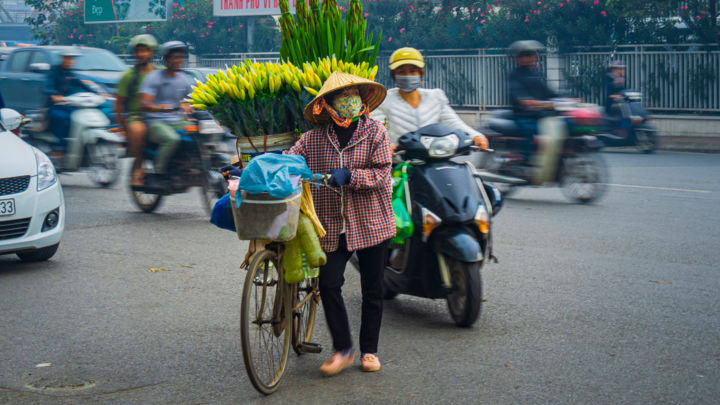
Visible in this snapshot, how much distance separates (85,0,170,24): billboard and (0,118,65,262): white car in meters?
26.6

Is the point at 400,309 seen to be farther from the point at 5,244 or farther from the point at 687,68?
the point at 687,68

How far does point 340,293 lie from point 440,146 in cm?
146

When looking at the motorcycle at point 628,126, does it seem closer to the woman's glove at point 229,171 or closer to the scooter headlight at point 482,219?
the scooter headlight at point 482,219

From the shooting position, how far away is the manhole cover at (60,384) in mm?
4812

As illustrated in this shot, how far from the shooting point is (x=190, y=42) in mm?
34125

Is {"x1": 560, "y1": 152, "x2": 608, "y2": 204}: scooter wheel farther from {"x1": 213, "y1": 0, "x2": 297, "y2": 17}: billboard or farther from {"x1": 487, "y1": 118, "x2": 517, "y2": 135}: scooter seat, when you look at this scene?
{"x1": 213, "y1": 0, "x2": 297, "y2": 17}: billboard

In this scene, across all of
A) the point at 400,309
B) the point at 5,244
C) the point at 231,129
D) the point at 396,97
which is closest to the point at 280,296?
the point at 231,129

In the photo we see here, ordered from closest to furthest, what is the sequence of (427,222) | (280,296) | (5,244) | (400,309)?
(280,296) → (427,222) → (400,309) → (5,244)

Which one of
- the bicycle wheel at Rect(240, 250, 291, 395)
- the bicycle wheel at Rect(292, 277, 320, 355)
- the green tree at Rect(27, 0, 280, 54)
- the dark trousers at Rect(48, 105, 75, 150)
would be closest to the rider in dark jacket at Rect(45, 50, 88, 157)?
the dark trousers at Rect(48, 105, 75, 150)

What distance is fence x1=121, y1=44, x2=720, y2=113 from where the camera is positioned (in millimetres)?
21297

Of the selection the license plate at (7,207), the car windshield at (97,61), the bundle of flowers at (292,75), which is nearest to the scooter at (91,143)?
the car windshield at (97,61)

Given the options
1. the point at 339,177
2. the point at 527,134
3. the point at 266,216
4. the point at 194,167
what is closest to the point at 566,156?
the point at 527,134

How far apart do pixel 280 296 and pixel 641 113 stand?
49.9ft

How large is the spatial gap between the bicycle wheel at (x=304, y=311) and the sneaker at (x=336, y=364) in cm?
27
